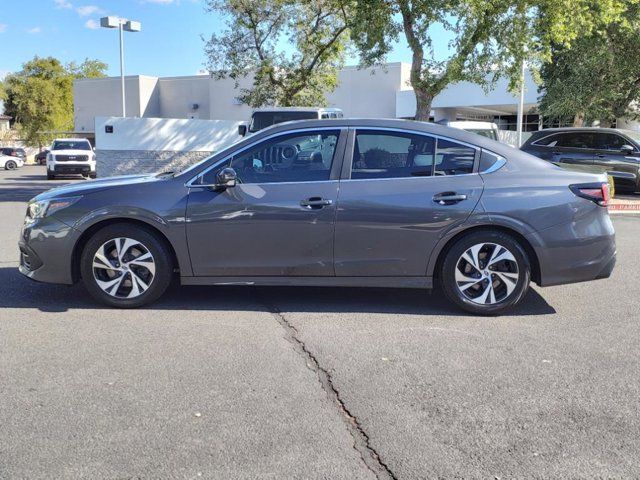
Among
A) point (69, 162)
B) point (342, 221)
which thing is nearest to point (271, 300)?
point (342, 221)

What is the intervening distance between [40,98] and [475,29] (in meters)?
51.0

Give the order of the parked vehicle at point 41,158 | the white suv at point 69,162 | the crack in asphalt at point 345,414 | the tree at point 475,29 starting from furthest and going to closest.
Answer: the parked vehicle at point 41,158 → the white suv at point 69,162 → the tree at point 475,29 → the crack in asphalt at point 345,414

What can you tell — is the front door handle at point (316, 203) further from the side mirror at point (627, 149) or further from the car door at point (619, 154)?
the side mirror at point (627, 149)

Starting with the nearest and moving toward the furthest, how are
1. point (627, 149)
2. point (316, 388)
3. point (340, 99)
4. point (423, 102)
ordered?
point (316, 388)
point (627, 149)
point (423, 102)
point (340, 99)

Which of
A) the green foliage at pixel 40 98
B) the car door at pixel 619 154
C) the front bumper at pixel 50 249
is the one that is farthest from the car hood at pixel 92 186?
the green foliage at pixel 40 98

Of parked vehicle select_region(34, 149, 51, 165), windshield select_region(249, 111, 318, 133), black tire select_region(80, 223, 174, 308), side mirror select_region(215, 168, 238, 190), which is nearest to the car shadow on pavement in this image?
black tire select_region(80, 223, 174, 308)

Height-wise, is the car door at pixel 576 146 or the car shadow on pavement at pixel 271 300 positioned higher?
the car door at pixel 576 146

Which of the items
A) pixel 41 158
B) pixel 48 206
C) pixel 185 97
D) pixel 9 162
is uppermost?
pixel 185 97

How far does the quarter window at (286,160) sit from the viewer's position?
567 cm

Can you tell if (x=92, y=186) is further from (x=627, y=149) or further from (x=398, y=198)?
(x=627, y=149)

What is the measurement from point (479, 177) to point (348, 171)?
1.14 m

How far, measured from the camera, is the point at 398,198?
5.52 metres

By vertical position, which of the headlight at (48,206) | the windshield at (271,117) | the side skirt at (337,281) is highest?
the windshield at (271,117)

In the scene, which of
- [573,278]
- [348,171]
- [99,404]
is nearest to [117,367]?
[99,404]
